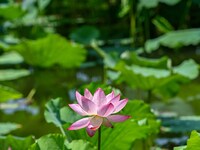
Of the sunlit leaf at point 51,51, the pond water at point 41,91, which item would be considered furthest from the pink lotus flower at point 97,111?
the sunlit leaf at point 51,51

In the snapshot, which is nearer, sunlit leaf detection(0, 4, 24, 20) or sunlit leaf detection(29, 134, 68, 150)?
sunlit leaf detection(29, 134, 68, 150)

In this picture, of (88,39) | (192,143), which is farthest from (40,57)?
(192,143)

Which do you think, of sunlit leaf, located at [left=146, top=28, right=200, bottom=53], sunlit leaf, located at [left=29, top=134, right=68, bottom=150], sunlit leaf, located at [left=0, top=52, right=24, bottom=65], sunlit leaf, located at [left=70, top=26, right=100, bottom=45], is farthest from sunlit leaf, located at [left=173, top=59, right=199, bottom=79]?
sunlit leaf, located at [left=0, top=52, right=24, bottom=65]

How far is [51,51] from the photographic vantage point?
9.54 ft

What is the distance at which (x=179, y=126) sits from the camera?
1918 millimetres

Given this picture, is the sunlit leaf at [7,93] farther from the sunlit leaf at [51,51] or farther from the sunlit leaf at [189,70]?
the sunlit leaf at [51,51]

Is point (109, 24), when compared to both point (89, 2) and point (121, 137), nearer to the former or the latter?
point (89, 2)

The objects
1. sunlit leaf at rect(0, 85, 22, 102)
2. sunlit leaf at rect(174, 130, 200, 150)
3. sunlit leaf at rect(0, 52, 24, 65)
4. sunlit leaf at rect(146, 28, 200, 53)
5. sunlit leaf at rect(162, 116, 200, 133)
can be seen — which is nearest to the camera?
sunlit leaf at rect(174, 130, 200, 150)

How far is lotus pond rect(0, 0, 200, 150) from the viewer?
3.55ft

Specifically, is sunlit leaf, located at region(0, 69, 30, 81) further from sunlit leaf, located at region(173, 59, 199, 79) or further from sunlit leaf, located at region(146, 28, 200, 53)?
sunlit leaf, located at region(173, 59, 199, 79)

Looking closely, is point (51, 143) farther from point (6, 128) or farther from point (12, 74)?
point (12, 74)

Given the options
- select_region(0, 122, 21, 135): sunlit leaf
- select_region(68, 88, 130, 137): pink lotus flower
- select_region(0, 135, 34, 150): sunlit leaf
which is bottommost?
select_region(0, 122, 21, 135): sunlit leaf

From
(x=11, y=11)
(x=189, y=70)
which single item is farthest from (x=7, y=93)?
(x=11, y=11)

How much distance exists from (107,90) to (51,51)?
1.55m
